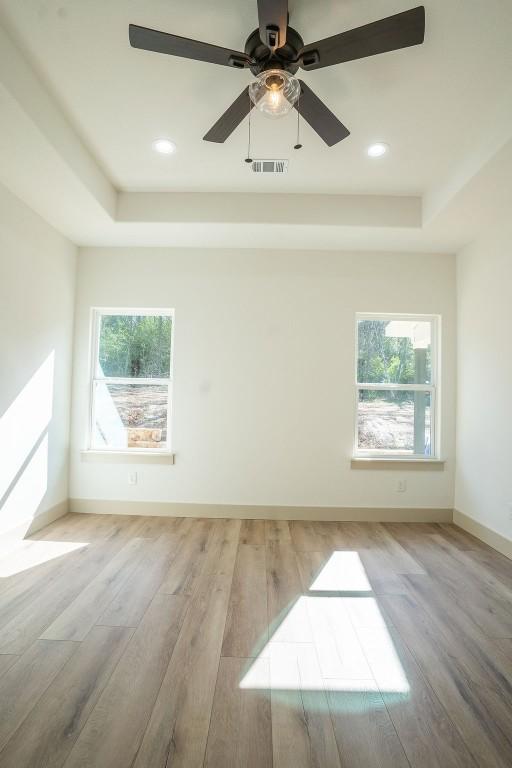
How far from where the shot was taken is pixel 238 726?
1.40 meters

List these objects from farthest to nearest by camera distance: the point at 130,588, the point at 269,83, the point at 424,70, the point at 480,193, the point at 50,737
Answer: the point at 480,193 < the point at 130,588 < the point at 424,70 < the point at 269,83 < the point at 50,737

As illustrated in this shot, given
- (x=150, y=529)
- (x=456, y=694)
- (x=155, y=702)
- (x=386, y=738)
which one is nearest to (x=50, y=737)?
(x=155, y=702)

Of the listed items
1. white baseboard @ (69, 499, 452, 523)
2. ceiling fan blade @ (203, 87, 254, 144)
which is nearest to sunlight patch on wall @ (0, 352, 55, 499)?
white baseboard @ (69, 499, 452, 523)

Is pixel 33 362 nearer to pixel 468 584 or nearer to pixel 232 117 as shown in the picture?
pixel 232 117

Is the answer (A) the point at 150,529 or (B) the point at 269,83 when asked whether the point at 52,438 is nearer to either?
(A) the point at 150,529

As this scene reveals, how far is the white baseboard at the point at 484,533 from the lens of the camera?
10.1ft

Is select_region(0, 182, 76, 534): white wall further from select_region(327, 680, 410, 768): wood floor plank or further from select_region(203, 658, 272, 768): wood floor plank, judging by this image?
select_region(327, 680, 410, 768): wood floor plank

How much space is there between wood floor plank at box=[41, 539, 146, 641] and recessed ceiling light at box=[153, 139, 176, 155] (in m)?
2.98

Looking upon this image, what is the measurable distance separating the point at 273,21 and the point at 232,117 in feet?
1.85

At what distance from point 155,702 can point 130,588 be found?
3.24 feet

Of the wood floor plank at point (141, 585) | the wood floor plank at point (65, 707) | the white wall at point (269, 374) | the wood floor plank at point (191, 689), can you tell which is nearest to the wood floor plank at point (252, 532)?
the white wall at point (269, 374)

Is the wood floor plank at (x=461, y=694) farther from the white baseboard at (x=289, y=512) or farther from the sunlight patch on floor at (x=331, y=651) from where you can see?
the white baseboard at (x=289, y=512)

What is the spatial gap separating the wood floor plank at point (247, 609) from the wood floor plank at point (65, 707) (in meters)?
0.53

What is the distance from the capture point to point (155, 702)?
1.50 m
